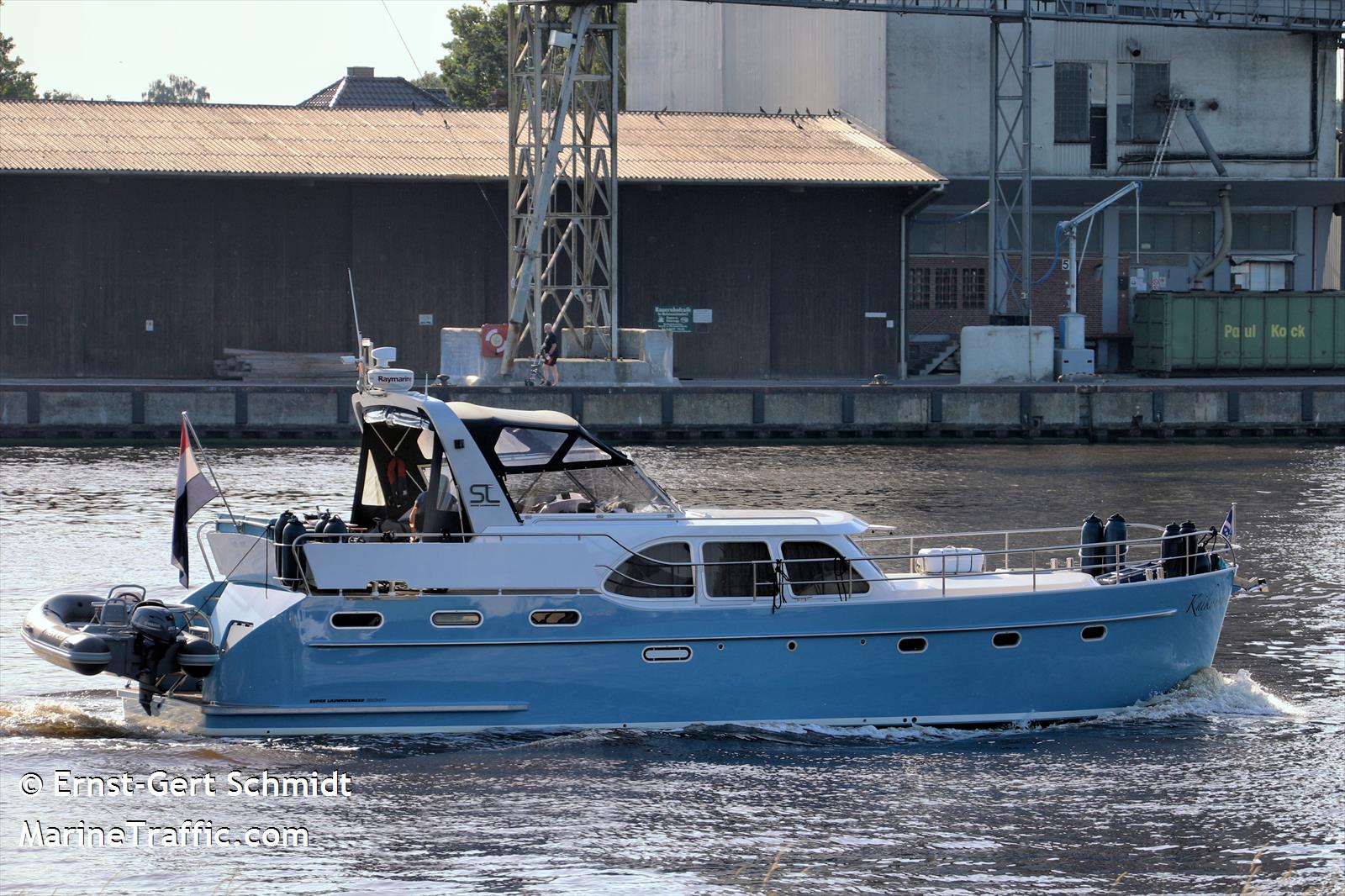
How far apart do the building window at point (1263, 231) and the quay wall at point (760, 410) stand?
38.5 feet

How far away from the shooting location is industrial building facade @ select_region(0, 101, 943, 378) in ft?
154

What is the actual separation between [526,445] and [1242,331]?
39.3 m

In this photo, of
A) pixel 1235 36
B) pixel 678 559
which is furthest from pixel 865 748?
pixel 1235 36

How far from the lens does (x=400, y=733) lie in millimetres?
14930

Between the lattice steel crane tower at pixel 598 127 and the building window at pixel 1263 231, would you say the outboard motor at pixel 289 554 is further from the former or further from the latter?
the building window at pixel 1263 231

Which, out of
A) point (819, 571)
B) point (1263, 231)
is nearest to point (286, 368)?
point (1263, 231)

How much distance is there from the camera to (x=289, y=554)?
50.2ft

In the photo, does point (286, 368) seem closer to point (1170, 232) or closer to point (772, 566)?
point (1170, 232)

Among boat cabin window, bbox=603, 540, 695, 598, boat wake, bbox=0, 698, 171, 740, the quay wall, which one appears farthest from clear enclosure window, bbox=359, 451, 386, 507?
the quay wall

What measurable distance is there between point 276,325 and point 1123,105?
25811 mm

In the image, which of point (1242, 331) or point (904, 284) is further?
point (1242, 331)

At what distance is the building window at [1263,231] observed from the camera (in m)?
54.5

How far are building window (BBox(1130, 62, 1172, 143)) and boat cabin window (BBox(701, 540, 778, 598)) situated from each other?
40.3m

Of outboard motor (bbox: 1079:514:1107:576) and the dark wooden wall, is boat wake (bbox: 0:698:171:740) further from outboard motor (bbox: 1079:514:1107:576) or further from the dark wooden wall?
the dark wooden wall
